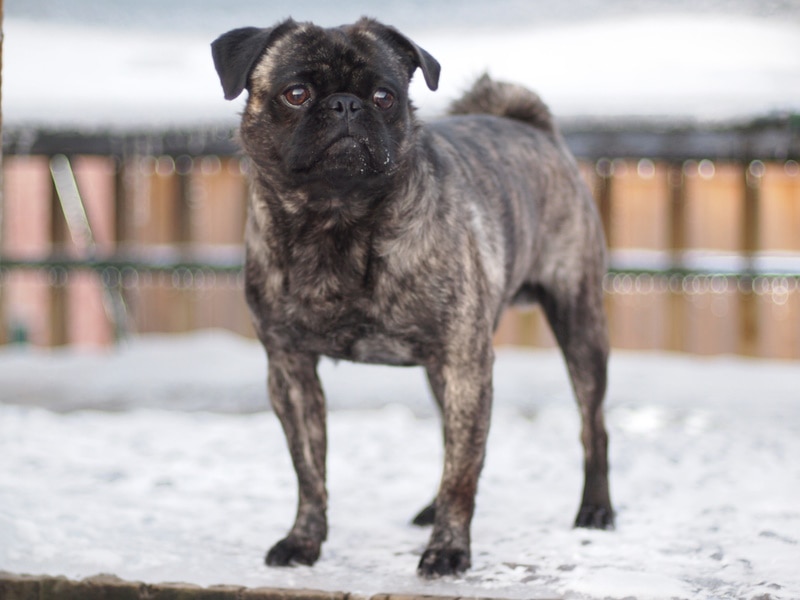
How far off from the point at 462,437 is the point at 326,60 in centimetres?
106

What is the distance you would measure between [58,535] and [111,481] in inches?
36.7

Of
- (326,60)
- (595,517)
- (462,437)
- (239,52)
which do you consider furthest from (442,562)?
(239,52)

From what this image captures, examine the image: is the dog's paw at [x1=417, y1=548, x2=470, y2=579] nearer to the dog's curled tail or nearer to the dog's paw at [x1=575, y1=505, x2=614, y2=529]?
the dog's paw at [x1=575, y1=505, x2=614, y2=529]

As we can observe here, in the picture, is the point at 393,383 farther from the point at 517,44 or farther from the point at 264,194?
the point at 264,194

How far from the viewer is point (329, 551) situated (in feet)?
10.2

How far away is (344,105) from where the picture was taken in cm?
264

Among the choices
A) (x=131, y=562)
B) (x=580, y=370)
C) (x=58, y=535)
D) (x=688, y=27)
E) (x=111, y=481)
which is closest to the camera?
(x=131, y=562)

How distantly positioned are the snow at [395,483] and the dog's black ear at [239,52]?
127 cm

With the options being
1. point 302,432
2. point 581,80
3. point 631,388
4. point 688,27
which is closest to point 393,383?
point 631,388

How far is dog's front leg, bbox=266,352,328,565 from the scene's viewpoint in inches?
121

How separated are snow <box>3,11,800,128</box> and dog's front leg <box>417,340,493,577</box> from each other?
209 cm

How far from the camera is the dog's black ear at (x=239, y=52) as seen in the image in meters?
2.79

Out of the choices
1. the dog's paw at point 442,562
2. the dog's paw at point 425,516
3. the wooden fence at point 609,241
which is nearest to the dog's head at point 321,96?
the dog's paw at point 442,562

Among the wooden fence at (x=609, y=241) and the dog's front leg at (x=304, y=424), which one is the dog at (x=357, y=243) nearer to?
the dog's front leg at (x=304, y=424)
